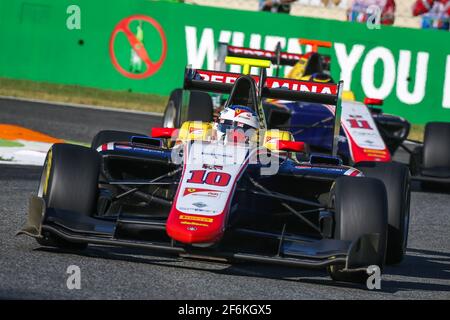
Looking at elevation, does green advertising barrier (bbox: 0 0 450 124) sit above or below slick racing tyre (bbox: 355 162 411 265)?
above

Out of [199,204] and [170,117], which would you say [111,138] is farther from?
[170,117]

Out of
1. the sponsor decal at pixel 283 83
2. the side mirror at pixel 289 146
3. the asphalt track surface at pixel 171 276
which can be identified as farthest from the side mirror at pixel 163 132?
the asphalt track surface at pixel 171 276

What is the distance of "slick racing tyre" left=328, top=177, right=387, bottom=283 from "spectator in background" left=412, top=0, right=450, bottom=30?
48.4 ft

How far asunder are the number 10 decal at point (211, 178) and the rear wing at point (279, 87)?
1.59 metres

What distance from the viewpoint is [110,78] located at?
21.3 metres

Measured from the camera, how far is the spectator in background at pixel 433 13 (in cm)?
2204

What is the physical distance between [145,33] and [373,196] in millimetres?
13913

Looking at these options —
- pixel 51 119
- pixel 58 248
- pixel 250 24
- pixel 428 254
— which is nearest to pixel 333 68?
pixel 250 24

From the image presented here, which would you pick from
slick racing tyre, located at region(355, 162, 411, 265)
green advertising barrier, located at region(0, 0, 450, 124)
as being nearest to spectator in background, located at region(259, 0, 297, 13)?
green advertising barrier, located at region(0, 0, 450, 124)

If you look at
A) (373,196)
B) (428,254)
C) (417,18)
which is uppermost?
(417,18)

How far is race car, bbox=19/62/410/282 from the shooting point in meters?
7.45

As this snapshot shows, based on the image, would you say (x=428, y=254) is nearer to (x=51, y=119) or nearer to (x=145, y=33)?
(x=51, y=119)

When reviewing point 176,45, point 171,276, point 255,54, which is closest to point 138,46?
point 176,45

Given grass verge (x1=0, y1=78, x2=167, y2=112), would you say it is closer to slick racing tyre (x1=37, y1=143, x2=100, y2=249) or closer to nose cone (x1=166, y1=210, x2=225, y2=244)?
slick racing tyre (x1=37, y1=143, x2=100, y2=249)
